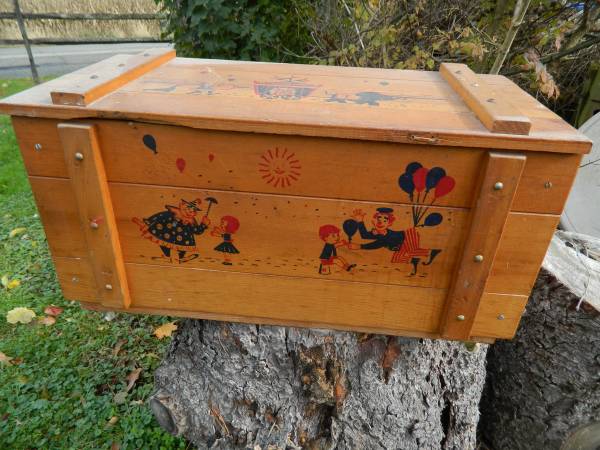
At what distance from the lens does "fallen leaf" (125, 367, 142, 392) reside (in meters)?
2.00

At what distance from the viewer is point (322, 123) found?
3.09 ft

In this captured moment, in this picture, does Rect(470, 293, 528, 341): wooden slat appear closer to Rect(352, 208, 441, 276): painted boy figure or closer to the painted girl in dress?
Rect(352, 208, 441, 276): painted boy figure

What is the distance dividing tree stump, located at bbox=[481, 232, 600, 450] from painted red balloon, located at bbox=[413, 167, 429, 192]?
827 millimetres

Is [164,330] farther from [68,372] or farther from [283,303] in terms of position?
[283,303]

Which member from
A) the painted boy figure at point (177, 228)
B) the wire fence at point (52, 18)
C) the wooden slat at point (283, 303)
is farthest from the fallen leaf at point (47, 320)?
the wire fence at point (52, 18)

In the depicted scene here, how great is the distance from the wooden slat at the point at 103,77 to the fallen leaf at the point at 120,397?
56.1 inches

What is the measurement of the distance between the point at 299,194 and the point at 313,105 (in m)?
0.22

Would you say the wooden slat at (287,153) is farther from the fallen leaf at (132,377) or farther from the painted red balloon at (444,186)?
the fallen leaf at (132,377)

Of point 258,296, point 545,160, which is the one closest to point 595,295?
point 545,160

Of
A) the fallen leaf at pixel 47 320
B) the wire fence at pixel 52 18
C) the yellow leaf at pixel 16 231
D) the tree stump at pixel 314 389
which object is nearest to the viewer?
the tree stump at pixel 314 389

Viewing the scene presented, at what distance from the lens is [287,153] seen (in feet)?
3.27

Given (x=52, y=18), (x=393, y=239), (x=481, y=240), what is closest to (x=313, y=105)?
(x=393, y=239)

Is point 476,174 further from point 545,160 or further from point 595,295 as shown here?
point 595,295

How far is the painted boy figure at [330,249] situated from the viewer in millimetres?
1088
